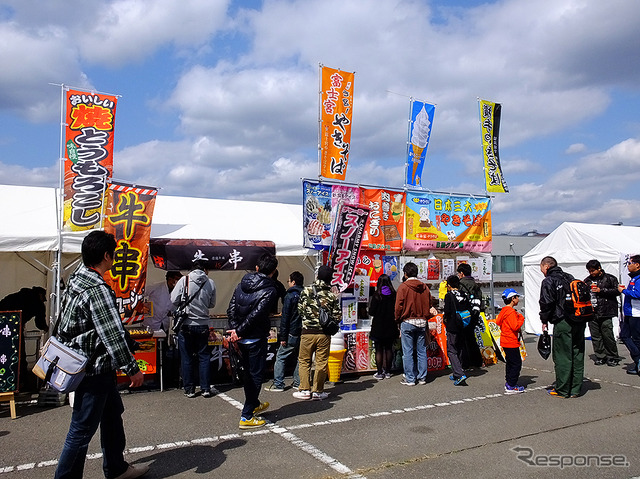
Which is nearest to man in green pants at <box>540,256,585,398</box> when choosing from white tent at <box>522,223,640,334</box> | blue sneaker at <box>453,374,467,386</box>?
blue sneaker at <box>453,374,467,386</box>

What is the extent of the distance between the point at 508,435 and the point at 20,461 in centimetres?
432

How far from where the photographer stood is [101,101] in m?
6.91

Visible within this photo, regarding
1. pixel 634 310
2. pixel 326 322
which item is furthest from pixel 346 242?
pixel 634 310

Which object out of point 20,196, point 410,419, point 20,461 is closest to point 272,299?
point 410,419

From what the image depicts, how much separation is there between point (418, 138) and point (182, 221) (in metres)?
4.52

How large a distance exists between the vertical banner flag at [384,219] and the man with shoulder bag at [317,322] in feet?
8.81

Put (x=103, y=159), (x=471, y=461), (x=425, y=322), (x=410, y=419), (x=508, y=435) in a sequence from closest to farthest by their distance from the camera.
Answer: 1. (x=471, y=461)
2. (x=508, y=435)
3. (x=410, y=419)
4. (x=103, y=159)
5. (x=425, y=322)

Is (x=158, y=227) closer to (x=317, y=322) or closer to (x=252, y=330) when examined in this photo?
(x=317, y=322)

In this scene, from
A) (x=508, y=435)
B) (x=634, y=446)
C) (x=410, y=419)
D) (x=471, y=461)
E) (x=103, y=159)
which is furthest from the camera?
(x=103, y=159)

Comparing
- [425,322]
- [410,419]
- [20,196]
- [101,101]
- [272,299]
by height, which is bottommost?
[410,419]

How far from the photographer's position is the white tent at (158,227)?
661 centimetres

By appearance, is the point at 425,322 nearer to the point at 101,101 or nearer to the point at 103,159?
the point at 103,159

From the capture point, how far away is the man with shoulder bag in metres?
6.06

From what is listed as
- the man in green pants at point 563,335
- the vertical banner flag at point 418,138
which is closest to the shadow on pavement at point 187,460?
the man in green pants at point 563,335
